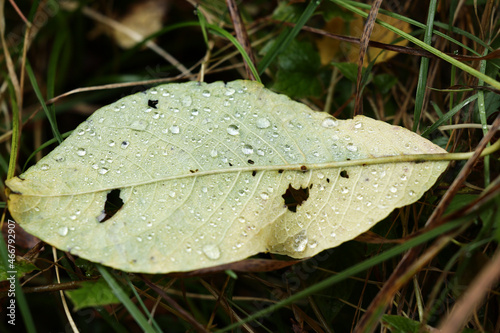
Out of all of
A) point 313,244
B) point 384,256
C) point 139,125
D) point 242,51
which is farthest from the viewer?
point 242,51

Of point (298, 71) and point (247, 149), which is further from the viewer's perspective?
point (298, 71)

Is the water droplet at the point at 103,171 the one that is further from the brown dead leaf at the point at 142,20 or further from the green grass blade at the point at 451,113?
the brown dead leaf at the point at 142,20

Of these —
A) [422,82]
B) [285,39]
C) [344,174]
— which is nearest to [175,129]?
[344,174]

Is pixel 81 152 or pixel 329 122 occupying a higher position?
pixel 329 122

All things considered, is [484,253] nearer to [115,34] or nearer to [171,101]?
[171,101]

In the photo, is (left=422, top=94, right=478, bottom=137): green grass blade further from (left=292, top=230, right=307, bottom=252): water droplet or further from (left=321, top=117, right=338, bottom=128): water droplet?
(left=292, top=230, right=307, bottom=252): water droplet

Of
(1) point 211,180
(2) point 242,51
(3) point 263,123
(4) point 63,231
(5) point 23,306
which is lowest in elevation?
(5) point 23,306

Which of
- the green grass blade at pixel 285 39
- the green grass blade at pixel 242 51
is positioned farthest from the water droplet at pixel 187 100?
the green grass blade at pixel 285 39

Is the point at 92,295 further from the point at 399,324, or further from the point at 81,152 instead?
the point at 399,324
